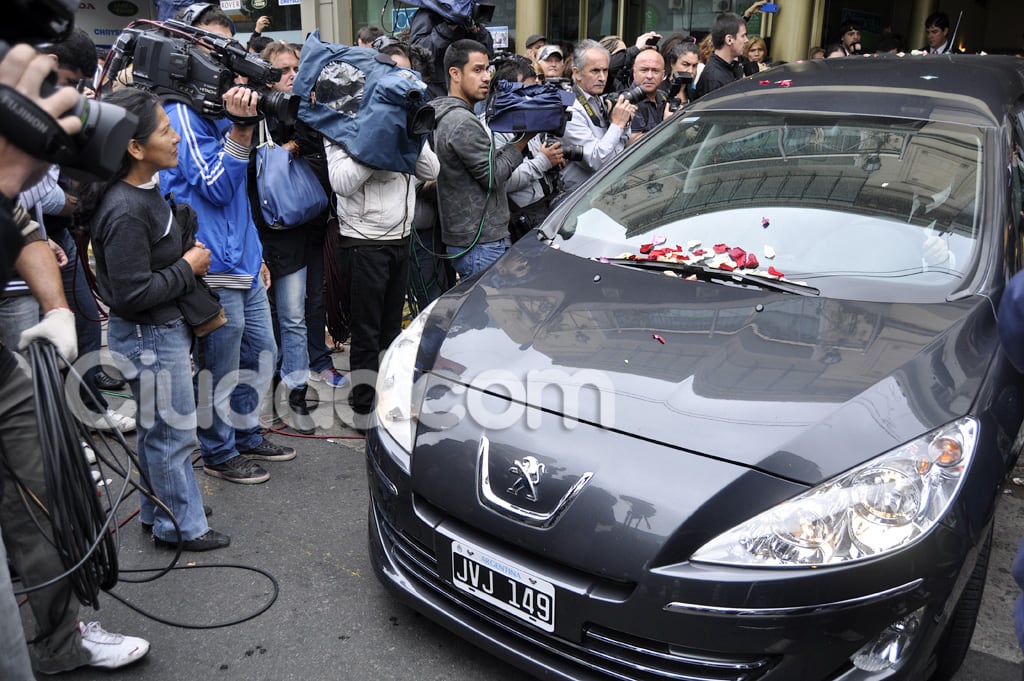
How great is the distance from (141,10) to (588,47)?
13.8 m

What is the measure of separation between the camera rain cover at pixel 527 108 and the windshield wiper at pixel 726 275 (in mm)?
1605

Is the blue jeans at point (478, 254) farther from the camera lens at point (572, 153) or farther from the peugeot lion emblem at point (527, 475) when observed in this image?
the peugeot lion emblem at point (527, 475)

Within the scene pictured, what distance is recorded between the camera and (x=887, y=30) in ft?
37.8

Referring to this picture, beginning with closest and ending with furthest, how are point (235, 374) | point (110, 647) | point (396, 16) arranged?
1. point (110, 647)
2. point (235, 374)
3. point (396, 16)

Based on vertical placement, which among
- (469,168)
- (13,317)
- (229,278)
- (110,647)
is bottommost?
(110,647)

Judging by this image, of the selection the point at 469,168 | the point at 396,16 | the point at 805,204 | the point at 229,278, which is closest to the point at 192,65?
the point at 229,278

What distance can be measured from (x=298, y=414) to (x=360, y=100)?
65.0 inches

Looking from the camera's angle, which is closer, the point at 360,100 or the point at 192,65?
the point at 192,65

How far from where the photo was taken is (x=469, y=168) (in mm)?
4281

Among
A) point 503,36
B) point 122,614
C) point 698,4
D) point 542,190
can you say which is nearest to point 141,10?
point 503,36

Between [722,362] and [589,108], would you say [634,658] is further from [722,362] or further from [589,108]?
[589,108]

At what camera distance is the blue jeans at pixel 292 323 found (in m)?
4.20

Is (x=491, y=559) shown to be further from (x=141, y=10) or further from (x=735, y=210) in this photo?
(x=141, y=10)

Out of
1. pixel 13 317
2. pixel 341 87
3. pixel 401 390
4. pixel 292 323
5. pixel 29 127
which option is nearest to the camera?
pixel 29 127
